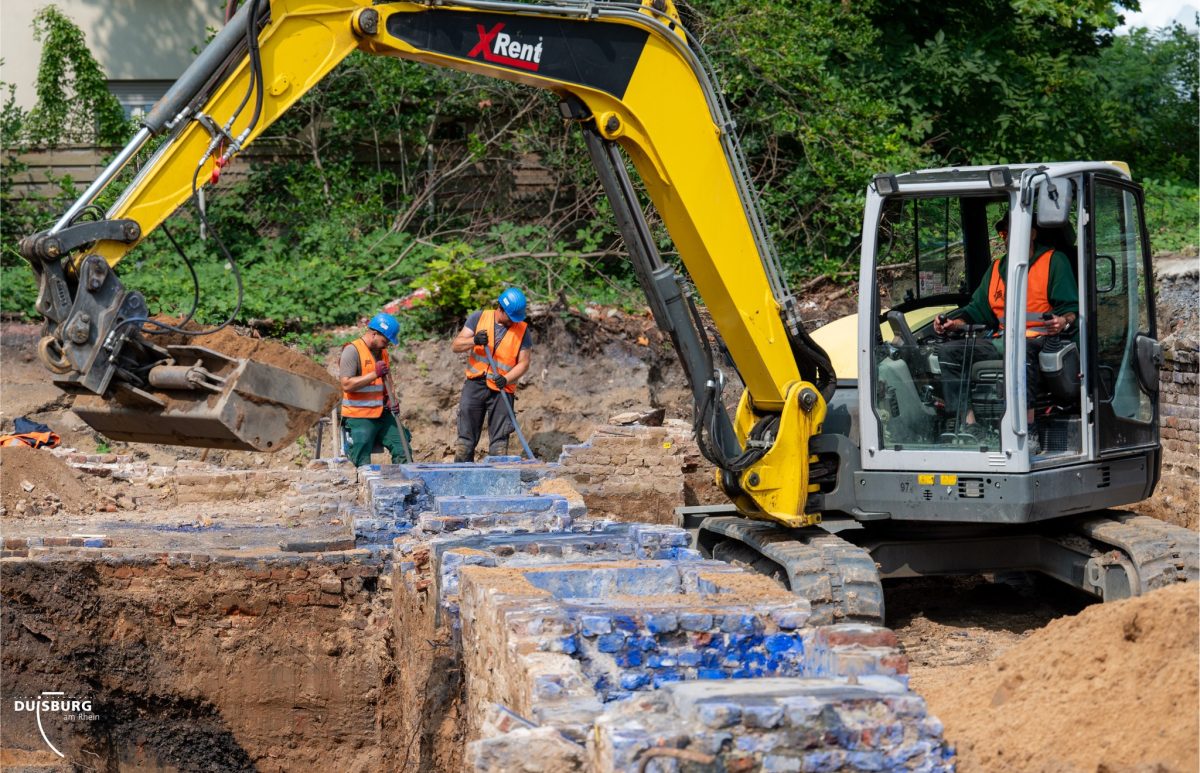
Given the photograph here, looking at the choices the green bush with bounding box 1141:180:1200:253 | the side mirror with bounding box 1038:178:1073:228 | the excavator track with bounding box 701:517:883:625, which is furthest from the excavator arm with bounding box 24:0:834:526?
the green bush with bounding box 1141:180:1200:253

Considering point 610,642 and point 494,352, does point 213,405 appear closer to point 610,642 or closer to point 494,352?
point 610,642

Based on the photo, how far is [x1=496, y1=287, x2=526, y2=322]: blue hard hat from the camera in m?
10.7

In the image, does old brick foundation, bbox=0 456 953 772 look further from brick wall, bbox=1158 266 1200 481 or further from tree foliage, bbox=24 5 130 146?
tree foliage, bbox=24 5 130 146

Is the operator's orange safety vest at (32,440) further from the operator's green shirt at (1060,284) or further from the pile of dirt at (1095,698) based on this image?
the pile of dirt at (1095,698)

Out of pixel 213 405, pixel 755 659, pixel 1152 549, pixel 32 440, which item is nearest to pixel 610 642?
pixel 755 659

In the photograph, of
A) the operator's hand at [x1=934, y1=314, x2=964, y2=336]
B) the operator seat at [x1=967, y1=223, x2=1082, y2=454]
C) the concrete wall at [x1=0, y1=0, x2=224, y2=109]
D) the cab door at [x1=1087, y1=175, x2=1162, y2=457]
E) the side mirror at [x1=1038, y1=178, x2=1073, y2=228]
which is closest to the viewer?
the side mirror at [x1=1038, y1=178, x2=1073, y2=228]

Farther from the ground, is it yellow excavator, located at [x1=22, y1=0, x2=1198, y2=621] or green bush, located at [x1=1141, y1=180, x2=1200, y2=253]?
green bush, located at [x1=1141, y1=180, x2=1200, y2=253]

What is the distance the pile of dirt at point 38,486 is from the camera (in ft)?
31.5

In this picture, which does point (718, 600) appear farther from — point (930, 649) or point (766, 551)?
point (930, 649)

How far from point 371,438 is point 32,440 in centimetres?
281

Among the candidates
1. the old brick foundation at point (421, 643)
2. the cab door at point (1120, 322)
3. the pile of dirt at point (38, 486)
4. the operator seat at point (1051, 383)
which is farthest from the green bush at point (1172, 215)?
the pile of dirt at point (38, 486)

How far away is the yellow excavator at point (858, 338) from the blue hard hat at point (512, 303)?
342 centimetres

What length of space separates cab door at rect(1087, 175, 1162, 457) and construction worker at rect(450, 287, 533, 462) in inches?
191

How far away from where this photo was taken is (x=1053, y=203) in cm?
698
